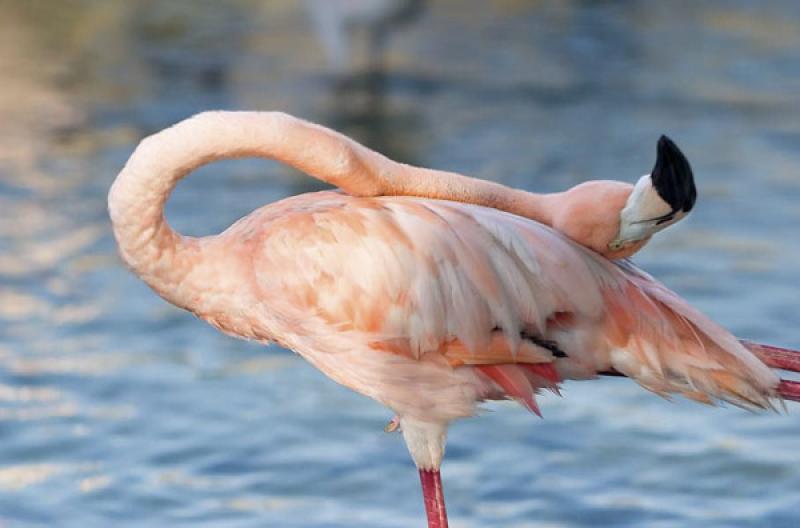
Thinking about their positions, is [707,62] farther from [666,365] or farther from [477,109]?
[666,365]

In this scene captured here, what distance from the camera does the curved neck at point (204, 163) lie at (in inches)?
158

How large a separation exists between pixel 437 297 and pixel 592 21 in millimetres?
7917

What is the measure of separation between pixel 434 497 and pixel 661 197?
1151mm

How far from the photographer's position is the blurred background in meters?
5.51

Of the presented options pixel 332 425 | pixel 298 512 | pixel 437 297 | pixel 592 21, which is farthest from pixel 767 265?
pixel 592 21

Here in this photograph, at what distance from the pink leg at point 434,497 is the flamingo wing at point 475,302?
0.30 meters

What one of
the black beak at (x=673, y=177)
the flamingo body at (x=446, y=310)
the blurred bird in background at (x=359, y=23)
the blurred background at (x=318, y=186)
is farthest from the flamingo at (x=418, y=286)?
the blurred bird in background at (x=359, y=23)

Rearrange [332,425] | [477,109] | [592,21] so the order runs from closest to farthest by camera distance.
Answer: [332,425] < [477,109] < [592,21]

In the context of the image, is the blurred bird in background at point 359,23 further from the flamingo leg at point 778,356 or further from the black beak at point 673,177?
the black beak at point 673,177

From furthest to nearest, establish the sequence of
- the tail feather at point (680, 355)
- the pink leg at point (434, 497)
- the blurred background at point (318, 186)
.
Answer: the blurred background at point (318, 186) < the pink leg at point (434, 497) < the tail feather at point (680, 355)

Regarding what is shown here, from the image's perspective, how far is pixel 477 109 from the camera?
32.8 ft

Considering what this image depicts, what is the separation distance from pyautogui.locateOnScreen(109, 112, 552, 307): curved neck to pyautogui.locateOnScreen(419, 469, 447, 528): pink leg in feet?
2.61

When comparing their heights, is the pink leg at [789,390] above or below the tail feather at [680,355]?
below

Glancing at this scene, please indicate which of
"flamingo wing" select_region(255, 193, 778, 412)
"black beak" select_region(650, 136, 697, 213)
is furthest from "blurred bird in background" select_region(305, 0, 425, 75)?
"black beak" select_region(650, 136, 697, 213)
